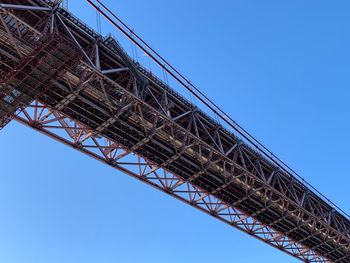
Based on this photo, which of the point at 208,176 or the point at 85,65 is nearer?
the point at 85,65

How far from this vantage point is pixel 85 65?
68.5 ft

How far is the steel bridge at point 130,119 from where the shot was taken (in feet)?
67.1

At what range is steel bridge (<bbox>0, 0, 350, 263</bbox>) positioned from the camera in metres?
20.5

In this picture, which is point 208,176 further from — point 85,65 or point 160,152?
point 85,65

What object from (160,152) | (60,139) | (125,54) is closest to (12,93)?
(60,139)

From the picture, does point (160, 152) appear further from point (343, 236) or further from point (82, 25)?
point (343, 236)

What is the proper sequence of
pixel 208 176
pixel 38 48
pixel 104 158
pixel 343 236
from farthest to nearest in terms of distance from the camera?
pixel 343 236 < pixel 208 176 < pixel 104 158 < pixel 38 48

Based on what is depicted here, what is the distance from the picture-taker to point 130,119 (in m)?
25.6

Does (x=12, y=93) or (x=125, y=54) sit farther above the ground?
(x=125, y=54)

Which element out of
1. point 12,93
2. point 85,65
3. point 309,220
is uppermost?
point 309,220

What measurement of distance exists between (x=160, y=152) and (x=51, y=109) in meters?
7.49

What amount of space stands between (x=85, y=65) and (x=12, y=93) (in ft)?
12.1

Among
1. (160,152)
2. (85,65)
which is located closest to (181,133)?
(160,152)

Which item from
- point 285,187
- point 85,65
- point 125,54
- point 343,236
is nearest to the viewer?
point 85,65
